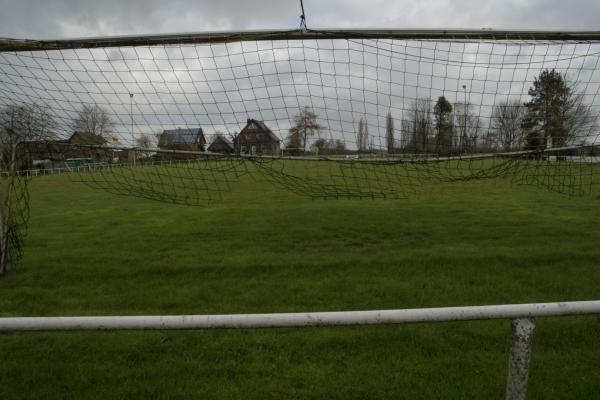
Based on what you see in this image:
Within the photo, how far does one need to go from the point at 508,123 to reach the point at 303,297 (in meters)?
3.49

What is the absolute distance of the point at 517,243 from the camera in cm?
610

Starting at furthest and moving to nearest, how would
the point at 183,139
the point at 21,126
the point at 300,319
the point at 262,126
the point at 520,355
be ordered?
1. the point at 183,139
2. the point at 262,126
3. the point at 21,126
4. the point at 520,355
5. the point at 300,319

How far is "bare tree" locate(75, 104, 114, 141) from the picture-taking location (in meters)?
4.97

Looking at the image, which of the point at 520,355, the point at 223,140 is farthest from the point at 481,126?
the point at 520,355

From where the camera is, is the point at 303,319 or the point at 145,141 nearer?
the point at 303,319

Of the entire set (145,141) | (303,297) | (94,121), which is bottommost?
(303,297)

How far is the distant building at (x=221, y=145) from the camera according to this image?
4.99 m

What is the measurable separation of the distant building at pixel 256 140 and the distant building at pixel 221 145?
9 cm

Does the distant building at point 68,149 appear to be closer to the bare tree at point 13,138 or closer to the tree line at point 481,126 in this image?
the bare tree at point 13,138

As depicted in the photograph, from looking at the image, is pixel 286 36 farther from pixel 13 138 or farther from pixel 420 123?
pixel 13 138

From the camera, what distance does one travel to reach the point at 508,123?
204 inches

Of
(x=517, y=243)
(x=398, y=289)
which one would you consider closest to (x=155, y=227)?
(x=398, y=289)

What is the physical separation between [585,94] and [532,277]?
Result: 2.43m

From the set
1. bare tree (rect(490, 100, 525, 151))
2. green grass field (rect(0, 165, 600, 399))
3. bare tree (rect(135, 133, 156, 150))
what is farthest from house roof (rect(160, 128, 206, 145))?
bare tree (rect(490, 100, 525, 151))
